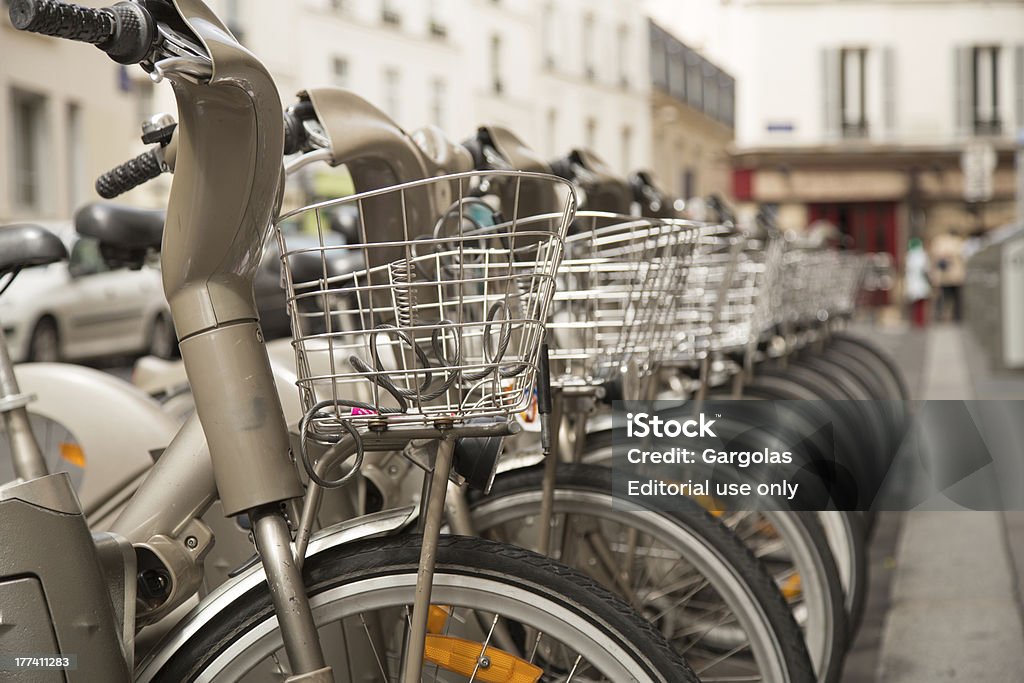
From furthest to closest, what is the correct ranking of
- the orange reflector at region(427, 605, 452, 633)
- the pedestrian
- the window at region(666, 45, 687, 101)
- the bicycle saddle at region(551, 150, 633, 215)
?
the pedestrian, the window at region(666, 45, 687, 101), the bicycle saddle at region(551, 150, 633, 215), the orange reflector at region(427, 605, 452, 633)

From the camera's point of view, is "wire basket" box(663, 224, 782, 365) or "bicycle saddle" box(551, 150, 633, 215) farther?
"bicycle saddle" box(551, 150, 633, 215)

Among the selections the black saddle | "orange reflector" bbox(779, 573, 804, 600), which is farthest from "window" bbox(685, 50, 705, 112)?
the black saddle

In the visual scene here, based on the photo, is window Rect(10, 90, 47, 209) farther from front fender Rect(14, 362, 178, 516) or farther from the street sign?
the street sign

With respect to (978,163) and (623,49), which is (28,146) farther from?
(978,163)

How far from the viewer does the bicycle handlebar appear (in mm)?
1412

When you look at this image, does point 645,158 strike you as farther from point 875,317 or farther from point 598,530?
point 875,317

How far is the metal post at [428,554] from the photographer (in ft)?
5.10

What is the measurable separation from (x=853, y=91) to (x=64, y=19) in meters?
21.7

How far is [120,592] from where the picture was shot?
170cm

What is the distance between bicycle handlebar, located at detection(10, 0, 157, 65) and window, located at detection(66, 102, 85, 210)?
50.1ft

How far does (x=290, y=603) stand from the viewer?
157cm

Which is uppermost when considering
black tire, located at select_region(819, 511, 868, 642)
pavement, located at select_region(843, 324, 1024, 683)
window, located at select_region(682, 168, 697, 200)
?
window, located at select_region(682, 168, 697, 200)

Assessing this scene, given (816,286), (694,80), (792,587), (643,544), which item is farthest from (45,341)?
(643,544)

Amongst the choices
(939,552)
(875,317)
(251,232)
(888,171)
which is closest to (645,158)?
(939,552)
